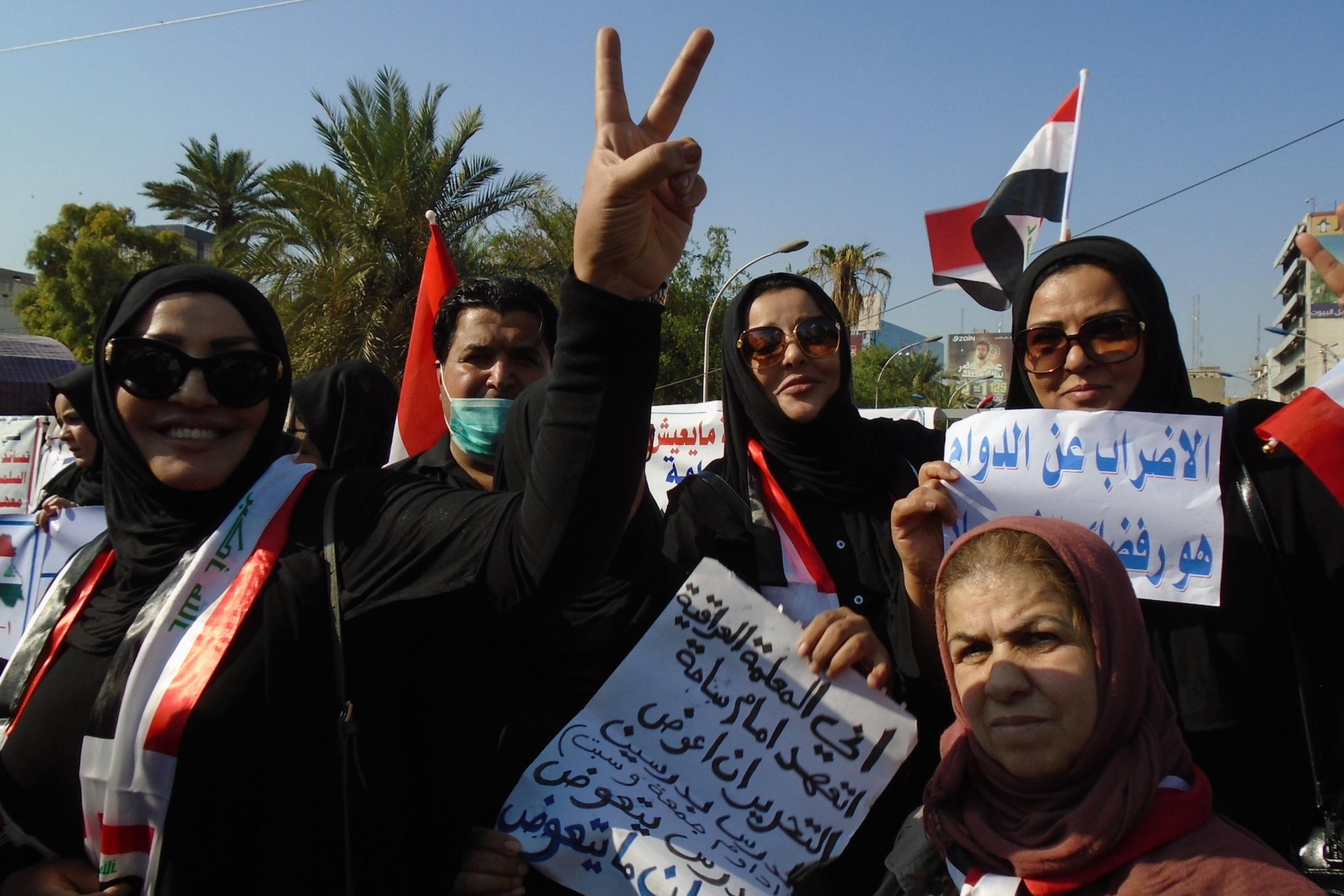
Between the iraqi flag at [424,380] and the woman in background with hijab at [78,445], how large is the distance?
1345mm

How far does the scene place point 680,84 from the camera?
1.56 meters

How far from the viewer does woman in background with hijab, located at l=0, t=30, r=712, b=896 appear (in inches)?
58.5

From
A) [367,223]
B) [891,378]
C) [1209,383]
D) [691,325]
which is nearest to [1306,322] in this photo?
[1209,383]

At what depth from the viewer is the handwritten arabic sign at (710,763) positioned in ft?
5.74

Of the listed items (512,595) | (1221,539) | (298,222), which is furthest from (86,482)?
(298,222)

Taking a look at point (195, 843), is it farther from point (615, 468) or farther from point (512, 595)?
point (615, 468)

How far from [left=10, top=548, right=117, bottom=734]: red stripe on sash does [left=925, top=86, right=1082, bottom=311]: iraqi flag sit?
11.3 ft

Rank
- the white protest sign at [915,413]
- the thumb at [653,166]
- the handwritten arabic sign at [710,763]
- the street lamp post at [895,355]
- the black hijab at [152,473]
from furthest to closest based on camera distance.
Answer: the street lamp post at [895,355] < the white protest sign at [915,413] < the black hijab at [152,473] < the handwritten arabic sign at [710,763] < the thumb at [653,166]

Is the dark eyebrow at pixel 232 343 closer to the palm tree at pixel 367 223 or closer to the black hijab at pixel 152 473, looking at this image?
the black hijab at pixel 152 473

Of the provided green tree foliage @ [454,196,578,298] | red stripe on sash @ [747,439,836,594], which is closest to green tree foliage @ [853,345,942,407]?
green tree foliage @ [454,196,578,298]

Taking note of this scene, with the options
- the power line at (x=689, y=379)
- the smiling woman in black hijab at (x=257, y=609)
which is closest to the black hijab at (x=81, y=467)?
the smiling woman in black hijab at (x=257, y=609)

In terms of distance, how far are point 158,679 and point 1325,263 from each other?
2556mm

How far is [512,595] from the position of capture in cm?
156

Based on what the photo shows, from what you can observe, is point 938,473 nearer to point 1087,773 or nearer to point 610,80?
point 1087,773
